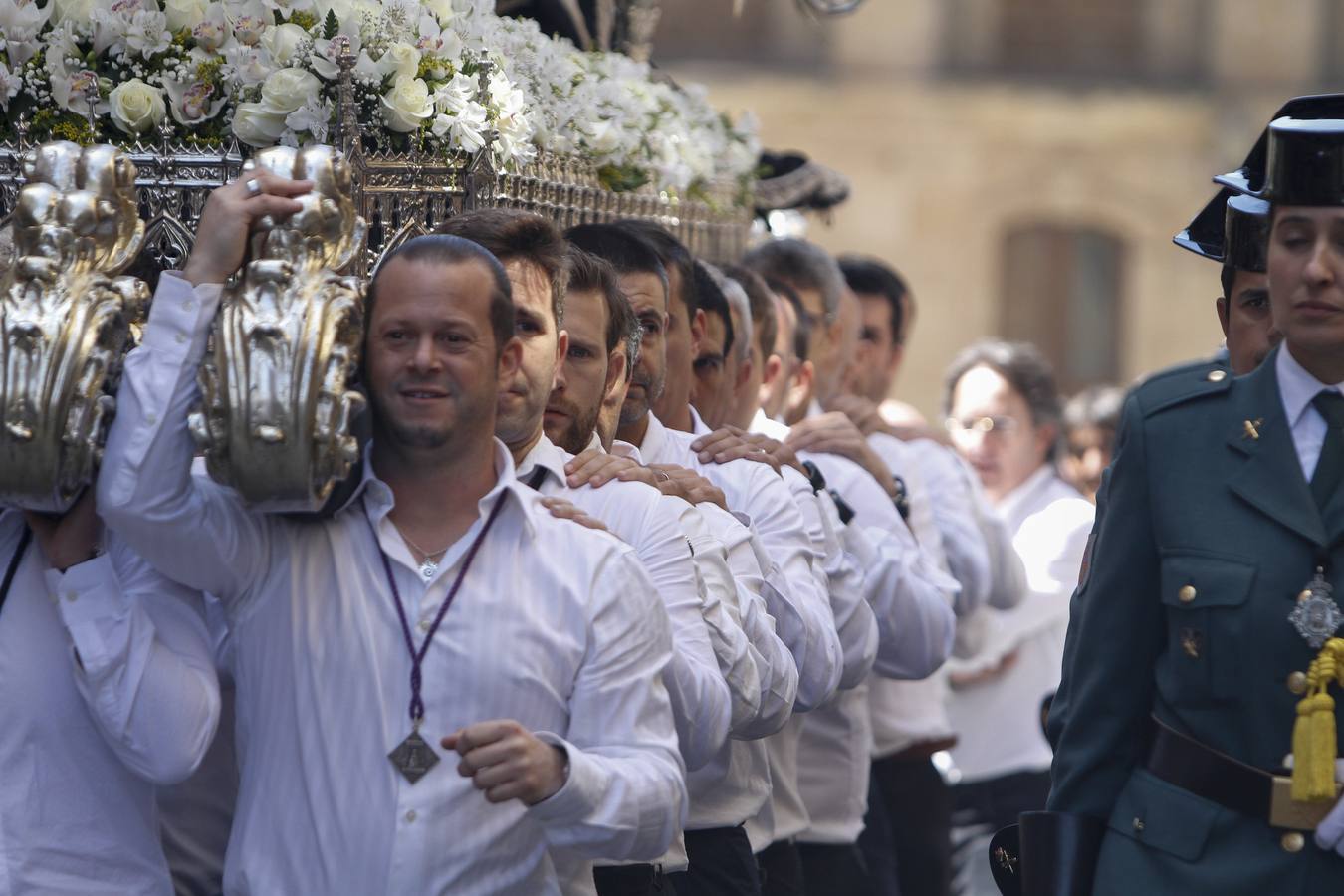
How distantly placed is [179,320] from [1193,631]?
5.35 ft

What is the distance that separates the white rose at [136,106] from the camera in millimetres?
4742

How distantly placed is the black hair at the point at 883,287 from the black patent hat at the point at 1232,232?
340 cm

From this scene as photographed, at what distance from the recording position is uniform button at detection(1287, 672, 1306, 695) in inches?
147

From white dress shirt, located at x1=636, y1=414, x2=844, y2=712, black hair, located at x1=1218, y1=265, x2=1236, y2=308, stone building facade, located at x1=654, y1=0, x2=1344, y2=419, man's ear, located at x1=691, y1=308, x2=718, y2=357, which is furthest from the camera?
stone building facade, located at x1=654, y1=0, x2=1344, y2=419

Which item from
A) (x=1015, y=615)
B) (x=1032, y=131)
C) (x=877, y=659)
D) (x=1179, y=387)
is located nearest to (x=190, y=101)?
(x=1179, y=387)

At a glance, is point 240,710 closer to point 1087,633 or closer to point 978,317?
point 1087,633

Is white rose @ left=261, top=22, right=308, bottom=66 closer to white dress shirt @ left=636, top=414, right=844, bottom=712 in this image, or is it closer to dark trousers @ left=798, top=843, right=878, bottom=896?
white dress shirt @ left=636, top=414, right=844, bottom=712

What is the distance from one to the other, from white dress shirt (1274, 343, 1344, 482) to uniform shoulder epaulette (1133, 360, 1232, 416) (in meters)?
0.13

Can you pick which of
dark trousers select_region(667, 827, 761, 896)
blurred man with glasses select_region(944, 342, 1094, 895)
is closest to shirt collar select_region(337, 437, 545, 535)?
dark trousers select_region(667, 827, 761, 896)

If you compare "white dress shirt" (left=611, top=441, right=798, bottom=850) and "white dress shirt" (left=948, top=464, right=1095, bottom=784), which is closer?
"white dress shirt" (left=611, top=441, right=798, bottom=850)

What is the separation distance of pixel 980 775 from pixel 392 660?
534cm

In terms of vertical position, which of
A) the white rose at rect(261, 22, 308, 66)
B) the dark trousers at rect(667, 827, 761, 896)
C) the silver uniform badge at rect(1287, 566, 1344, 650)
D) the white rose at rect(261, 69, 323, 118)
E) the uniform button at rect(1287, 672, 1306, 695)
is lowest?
the dark trousers at rect(667, 827, 761, 896)

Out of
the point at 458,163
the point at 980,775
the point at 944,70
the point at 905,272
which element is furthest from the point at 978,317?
the point at 458,163

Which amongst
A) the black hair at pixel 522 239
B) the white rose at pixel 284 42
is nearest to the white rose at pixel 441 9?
the white rose at pixel 284 42
